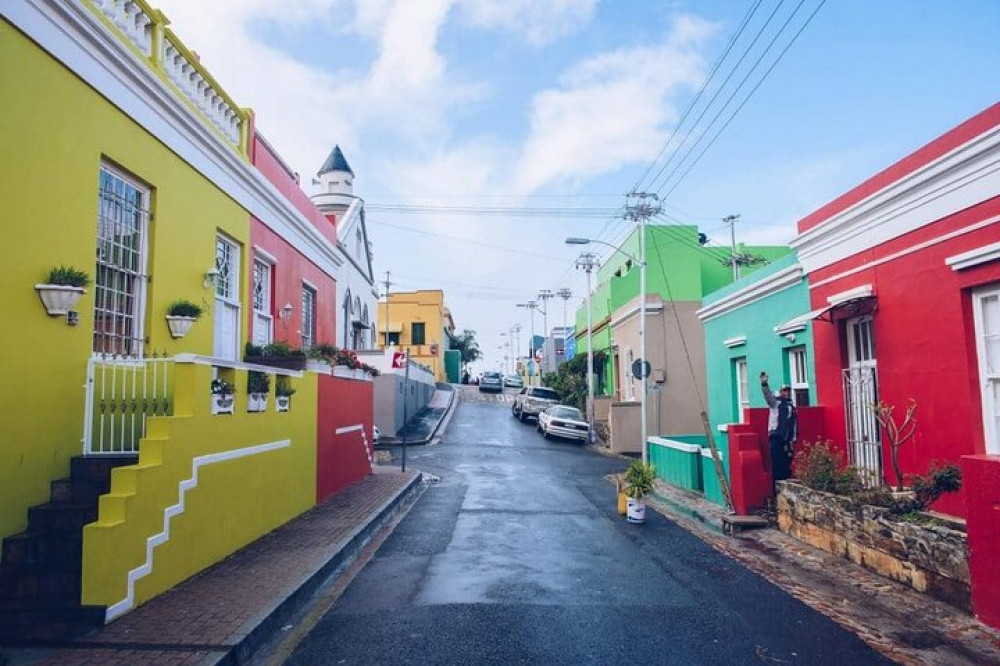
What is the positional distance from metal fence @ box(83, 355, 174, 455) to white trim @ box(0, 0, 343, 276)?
2.80 m

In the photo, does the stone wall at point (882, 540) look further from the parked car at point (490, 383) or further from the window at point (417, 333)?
the window at point (417, 333)

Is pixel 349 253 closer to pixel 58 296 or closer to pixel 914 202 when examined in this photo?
pixel 58 296

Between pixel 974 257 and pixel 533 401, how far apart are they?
1073 inches

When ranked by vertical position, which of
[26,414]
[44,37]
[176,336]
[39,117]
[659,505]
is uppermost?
[44,37]

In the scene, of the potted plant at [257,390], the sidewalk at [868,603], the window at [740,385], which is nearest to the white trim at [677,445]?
the window at [740,385]

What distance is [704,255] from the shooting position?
31703 millimetres

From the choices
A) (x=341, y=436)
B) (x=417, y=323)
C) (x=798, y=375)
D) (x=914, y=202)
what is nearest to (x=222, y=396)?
(x=341, y=436)

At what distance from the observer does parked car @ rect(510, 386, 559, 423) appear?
3431cm

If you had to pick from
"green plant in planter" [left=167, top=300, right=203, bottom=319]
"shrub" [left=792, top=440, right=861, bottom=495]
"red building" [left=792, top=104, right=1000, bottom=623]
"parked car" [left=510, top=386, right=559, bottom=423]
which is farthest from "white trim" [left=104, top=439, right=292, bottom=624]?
"parked car" [left=510, top=386, right=559, bottom=423]

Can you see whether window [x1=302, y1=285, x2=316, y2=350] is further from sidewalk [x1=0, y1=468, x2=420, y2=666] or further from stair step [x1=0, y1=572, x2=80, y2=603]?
stair step [x1=0, y1=572, x2=80, y2=603]

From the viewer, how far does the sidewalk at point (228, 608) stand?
493 centimetres

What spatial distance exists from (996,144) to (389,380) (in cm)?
2225

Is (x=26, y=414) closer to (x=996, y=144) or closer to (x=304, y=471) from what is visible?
(x=304, y=471)

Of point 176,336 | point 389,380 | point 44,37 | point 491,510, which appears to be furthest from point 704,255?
point 44,37
